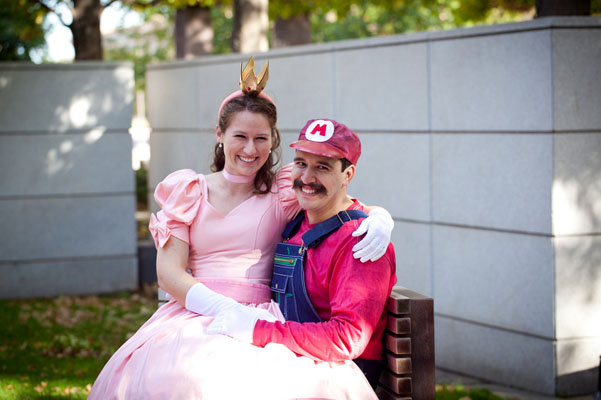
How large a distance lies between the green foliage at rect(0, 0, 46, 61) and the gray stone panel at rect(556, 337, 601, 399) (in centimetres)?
791

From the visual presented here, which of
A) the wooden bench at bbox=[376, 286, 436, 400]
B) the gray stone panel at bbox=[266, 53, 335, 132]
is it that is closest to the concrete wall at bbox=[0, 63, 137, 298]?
the gray stone panel at bbox=[266, 53, 335, 132]

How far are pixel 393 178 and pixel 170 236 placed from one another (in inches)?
115

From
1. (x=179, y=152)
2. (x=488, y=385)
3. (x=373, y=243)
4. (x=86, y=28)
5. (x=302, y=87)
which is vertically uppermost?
(x=86, y=28)

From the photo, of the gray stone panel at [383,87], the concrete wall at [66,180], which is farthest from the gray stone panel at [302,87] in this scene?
the concrete wall at [66,180]

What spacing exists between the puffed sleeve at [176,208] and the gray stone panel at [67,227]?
539cm

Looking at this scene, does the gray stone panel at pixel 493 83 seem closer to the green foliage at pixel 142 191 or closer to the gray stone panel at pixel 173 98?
the gray stone panel at pixel 173 98

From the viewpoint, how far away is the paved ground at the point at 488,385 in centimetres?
475

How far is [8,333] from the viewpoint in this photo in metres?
6.58

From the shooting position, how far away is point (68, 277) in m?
8.40

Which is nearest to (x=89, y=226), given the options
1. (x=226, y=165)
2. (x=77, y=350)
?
(x=77, y=350)

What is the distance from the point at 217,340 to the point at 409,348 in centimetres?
71

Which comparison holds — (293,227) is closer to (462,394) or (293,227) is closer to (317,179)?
(317,179)

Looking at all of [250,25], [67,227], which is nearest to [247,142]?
[67,227]

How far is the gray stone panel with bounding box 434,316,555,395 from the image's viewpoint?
4844 mm
